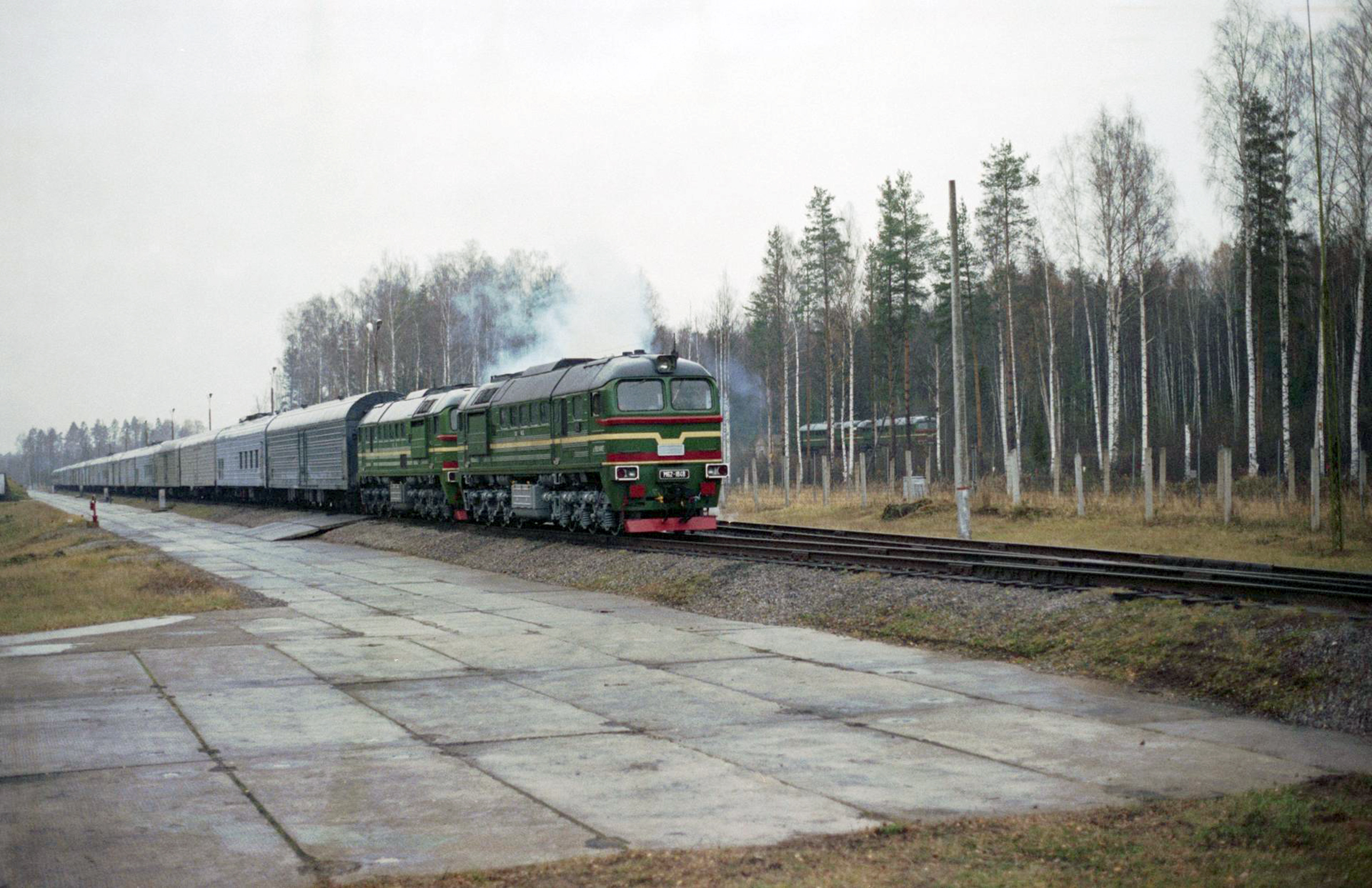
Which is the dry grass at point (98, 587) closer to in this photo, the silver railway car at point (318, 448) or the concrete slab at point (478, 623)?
the concrete slab at point (478, 623)

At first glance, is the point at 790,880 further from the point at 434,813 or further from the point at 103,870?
the point at 103,870

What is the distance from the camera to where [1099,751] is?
794 centimetres

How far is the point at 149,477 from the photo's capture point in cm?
8500

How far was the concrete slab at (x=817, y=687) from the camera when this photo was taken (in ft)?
31.7

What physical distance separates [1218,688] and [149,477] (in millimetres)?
85929

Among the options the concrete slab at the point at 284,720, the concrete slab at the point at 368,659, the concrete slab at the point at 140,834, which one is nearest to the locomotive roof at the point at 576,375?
the concrete slab at the point at 368,659

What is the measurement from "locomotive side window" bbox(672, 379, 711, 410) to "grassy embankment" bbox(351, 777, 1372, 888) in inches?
687

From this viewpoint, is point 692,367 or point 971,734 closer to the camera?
point 971,734

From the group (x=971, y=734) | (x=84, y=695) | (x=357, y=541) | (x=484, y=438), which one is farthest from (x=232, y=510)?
(x=971, y=734)

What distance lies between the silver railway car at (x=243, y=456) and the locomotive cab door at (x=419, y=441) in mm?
20810

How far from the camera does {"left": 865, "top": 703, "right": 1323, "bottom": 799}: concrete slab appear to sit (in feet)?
23.4

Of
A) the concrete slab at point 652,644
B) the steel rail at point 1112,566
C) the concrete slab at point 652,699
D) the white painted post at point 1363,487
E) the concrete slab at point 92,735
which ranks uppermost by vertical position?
the white painted post at point 1363,487

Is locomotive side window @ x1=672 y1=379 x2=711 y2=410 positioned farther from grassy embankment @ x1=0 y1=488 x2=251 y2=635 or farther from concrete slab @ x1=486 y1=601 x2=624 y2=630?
grassy embankment @ x1=0 y1=488 x2=251 y2=635

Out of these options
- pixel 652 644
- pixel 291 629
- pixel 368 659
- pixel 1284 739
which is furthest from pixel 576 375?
pixel 1284 739
